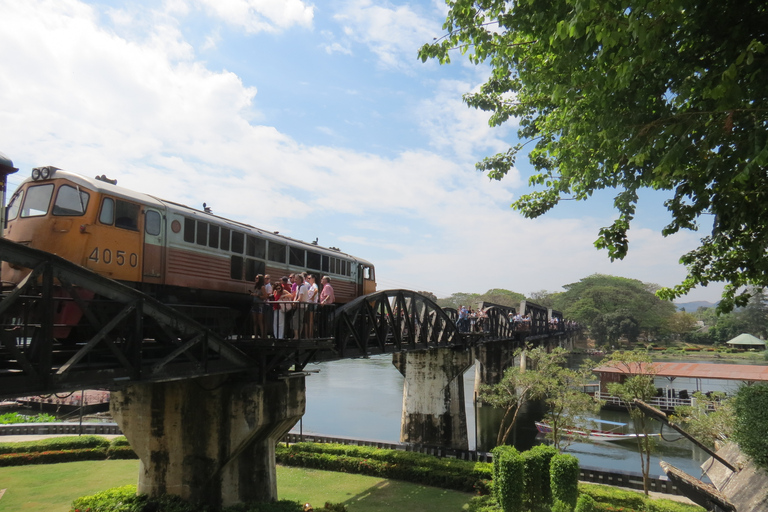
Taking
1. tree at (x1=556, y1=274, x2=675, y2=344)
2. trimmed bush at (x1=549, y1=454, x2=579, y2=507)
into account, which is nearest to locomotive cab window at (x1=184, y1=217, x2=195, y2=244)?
trimmed bush at (x1=549, y1=454, x2=579, y2=507)

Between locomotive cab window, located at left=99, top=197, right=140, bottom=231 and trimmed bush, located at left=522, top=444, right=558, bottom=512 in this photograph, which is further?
trimmed bush, located at left=522, top=444, right=558, bottom=512

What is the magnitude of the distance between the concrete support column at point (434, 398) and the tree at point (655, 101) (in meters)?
19.4

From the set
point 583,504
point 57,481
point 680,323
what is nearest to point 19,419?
point 57,481

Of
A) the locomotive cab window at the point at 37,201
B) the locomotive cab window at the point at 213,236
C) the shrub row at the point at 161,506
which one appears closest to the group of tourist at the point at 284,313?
the locomotive cab window at the point at 213,236

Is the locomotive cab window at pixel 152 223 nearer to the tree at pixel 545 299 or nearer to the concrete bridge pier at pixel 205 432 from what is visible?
the concrete bridge pier at pixel 205 432

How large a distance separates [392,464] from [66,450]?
15549mm

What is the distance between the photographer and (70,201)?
Result: 1225cm

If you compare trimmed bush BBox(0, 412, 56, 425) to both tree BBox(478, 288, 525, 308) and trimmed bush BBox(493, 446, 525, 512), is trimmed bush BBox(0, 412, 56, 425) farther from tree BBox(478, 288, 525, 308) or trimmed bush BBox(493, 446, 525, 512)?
tree BBox(478, 288, 525, 308)

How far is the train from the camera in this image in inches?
478

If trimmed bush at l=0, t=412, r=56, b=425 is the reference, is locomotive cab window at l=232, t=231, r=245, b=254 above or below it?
above

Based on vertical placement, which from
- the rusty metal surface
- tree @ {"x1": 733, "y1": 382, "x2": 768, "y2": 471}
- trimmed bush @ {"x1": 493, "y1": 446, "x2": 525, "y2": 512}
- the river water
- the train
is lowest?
the river water

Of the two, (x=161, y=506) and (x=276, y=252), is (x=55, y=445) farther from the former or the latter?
(x=276, y=252)

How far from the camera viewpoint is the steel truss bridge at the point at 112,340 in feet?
26.8

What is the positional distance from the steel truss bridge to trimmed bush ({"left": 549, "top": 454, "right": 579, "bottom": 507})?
7093mm
